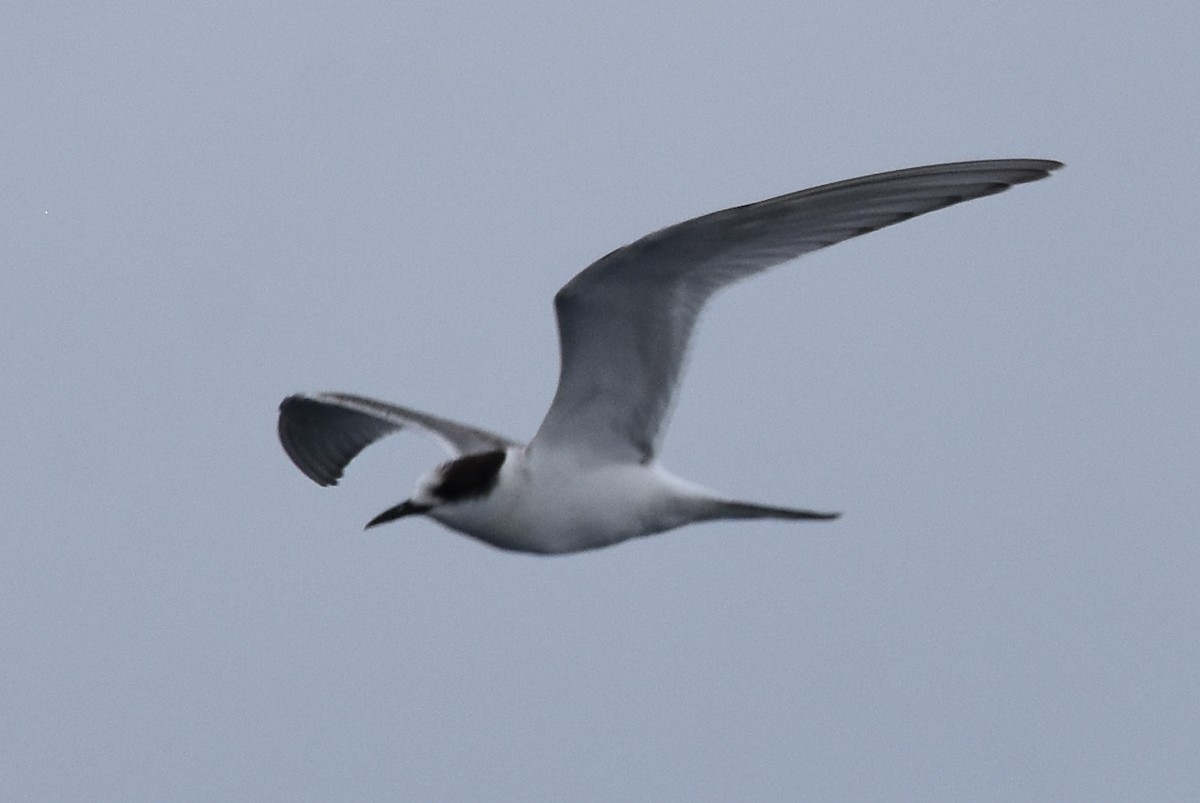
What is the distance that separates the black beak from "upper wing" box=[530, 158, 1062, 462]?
537mm

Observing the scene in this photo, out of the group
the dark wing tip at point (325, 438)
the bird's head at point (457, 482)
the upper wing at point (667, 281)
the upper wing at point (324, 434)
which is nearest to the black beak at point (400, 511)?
the bird's head at point (457, 482)

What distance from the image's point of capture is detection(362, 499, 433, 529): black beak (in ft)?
23.7

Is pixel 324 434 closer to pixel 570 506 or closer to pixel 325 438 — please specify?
pixel 325 438

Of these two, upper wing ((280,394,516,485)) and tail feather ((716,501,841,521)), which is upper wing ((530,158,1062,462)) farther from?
upper wing ((280,394,516,485))

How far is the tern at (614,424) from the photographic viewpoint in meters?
6.63

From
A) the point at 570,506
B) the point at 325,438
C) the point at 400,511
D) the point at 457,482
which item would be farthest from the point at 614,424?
the point at 325,438

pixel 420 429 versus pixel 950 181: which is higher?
pixel 950 181

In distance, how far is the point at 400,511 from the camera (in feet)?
23.9

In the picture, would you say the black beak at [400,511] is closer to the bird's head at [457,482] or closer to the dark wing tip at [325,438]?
the bird's head at [457,482]

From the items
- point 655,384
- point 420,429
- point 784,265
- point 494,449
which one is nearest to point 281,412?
point 420,429

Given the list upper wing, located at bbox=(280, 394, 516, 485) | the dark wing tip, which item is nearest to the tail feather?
upper wing, located at bbox=(280, 394, 516, 485)

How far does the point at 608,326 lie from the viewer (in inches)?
272

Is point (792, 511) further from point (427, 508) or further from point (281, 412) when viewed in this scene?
point (281, 412)

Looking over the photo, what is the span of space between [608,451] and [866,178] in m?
1.69
